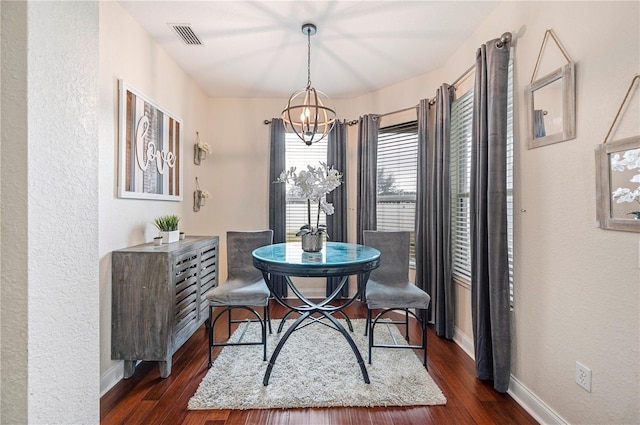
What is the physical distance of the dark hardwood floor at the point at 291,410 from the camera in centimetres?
175

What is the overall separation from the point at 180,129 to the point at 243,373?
98.3 inches

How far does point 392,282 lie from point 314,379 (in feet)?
3.63

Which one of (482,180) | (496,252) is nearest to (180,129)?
(482,180)

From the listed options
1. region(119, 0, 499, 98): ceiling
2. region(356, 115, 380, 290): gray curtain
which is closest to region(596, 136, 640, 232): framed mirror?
region(119, 0, 499, 98): ceiling

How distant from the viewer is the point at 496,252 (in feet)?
6.55

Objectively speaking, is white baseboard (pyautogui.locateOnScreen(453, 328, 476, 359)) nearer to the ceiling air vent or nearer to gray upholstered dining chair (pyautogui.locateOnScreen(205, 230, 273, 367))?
gray upholstered dining chair (pyautogui.locateOnScreen(205, 230, 273, 367))

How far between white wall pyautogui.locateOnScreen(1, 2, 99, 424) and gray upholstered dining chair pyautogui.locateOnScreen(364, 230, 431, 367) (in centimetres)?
190

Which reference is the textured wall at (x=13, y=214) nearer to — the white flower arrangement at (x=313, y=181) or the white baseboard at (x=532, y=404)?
the white flower arrangement at (x=313, y=181)

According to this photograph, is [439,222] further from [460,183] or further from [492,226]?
[492,226]

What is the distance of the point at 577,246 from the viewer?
1.56 meters

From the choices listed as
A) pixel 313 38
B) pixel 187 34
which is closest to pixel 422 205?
pixel 313 38

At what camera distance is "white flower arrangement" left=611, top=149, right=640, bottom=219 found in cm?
126

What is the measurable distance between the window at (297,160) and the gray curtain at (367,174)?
0.57m

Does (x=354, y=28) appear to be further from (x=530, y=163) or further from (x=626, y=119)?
(x=626, y=119)
